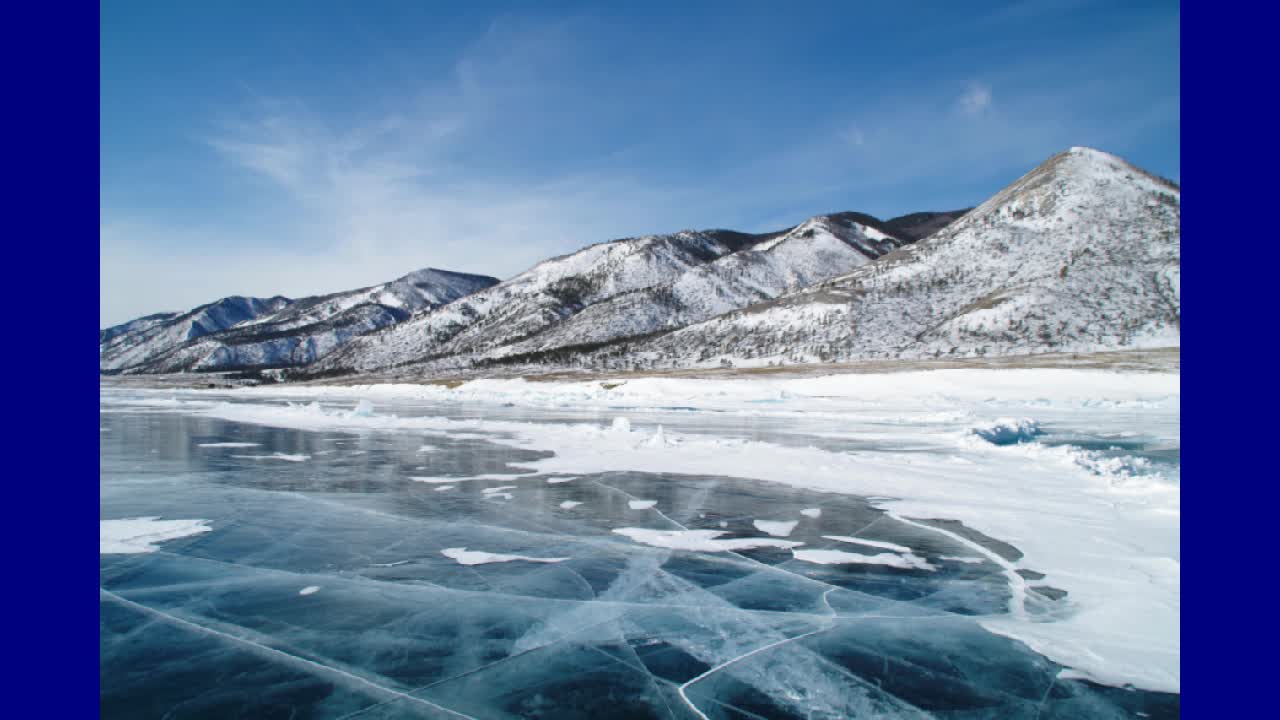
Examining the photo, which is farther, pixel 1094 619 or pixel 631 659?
pixel 1094 619

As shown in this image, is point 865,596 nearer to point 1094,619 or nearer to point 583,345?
point 1094,619

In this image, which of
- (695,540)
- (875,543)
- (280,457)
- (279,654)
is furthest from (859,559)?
(280,457)

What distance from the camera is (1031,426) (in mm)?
19984

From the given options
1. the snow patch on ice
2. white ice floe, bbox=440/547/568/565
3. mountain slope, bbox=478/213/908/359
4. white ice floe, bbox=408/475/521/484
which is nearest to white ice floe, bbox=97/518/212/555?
white ice floe, bbox=440/547/568/565

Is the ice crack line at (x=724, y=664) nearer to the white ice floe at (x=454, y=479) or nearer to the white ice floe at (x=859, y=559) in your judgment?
the white ice floe at (x=859, y=559)

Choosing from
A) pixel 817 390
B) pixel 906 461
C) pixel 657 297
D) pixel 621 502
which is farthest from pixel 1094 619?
pixel 657 297

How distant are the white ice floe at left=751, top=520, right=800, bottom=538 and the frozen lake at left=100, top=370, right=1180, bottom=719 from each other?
0.06 m

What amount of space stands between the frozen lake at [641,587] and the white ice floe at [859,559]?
0.04 metres

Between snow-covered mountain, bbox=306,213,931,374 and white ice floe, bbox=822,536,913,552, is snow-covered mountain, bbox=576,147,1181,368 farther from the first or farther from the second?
white ice floe, bbox=822,536,913,552

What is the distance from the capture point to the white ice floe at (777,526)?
840 cm

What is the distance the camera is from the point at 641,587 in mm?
6262
